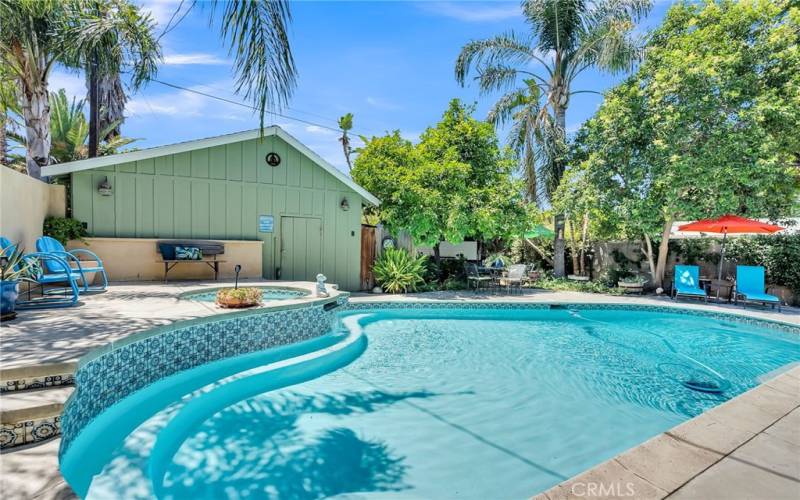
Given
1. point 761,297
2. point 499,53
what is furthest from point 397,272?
point 761,297

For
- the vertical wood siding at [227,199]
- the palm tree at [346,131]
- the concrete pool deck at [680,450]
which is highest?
the palm tree at [346,131]

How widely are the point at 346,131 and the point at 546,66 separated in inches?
719

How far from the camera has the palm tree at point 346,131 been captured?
29141 millimetres

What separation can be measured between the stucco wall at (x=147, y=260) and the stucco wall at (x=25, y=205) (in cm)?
87

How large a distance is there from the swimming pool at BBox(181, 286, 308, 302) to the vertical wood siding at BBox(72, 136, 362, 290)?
2639 millimetres

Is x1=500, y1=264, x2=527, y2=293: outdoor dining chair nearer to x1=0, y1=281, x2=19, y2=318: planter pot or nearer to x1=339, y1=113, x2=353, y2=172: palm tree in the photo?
x1=0, y1=281, x2=19, y2=318: planter pot

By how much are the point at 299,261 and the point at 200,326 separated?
595cm

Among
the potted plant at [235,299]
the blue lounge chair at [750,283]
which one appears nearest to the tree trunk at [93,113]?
the potted plant at [235,299]

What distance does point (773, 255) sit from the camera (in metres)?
11.0

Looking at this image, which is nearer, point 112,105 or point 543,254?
point 112,105

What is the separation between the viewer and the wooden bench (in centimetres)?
870

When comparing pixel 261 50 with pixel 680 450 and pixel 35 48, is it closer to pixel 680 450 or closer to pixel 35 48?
pixel 680 450

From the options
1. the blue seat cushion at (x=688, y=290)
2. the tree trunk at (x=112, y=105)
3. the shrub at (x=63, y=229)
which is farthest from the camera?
the tree trunk at (x=112, y=105)

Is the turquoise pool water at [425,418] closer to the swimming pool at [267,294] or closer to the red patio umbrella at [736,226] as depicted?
the swimming pool at [267,294]
